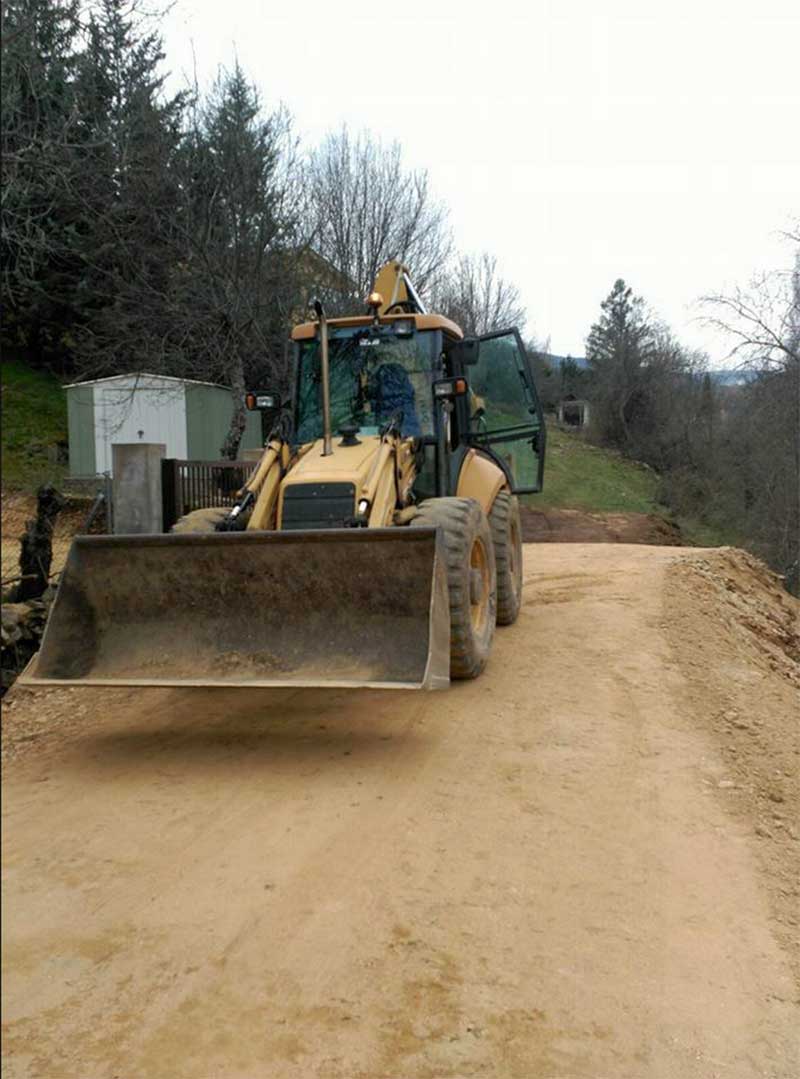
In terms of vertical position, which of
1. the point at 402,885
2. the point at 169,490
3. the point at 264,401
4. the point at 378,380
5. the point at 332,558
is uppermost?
the point at 378,380

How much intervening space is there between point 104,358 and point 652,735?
16641 mm

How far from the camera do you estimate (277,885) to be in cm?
380

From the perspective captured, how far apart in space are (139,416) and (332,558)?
14195 mm

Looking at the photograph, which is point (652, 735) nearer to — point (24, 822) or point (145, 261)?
point (24, 822)

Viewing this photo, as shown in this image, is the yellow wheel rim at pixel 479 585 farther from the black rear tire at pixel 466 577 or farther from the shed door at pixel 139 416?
the shed door at pixel 139 416

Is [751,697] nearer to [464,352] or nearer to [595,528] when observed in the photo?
[464,352]

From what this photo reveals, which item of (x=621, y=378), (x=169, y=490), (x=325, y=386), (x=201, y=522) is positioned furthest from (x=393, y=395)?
(x=621, y=378)

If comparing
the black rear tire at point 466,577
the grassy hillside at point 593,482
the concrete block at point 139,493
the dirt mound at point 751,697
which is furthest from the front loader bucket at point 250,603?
the grassy hillside at point 593,482

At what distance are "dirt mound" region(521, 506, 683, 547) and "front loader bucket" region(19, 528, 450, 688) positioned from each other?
18.7 metres

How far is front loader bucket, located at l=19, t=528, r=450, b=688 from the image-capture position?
17.6 feet

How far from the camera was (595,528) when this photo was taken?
85.7ft

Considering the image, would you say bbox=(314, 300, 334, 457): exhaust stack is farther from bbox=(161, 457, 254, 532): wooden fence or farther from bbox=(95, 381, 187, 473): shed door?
bbox=(95, 381, 187, 473): shed door

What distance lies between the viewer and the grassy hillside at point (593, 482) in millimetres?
31156

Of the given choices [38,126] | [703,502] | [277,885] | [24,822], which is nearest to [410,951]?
[277,885]
